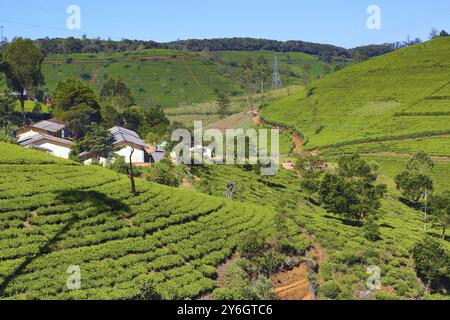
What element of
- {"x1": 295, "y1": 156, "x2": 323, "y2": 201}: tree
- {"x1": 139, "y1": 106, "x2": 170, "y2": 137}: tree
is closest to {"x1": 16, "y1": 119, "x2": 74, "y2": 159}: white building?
{"x1": 139, "y1": 106, "x2": 170, "y2": 137}: tree

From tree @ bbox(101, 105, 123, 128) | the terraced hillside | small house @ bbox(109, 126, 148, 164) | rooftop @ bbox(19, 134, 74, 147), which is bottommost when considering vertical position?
the terraced hillside

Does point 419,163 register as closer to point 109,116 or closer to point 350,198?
point 350,198

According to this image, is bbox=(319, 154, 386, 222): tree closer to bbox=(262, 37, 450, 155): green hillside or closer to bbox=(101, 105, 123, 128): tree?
bbox=(262, 37, 450, 155): green hillside

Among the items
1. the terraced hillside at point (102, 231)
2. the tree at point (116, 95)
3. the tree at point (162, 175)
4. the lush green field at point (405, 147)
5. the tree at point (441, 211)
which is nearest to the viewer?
the terraced hillside at point (102, 231)

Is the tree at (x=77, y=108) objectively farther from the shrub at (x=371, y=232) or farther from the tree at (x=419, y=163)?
the tree at (x=419, y=163)

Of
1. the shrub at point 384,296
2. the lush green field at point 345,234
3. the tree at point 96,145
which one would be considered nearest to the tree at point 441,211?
the lush green field at point 345,234

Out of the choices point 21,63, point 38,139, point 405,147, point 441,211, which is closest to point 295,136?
point 405,147
